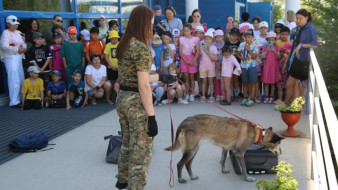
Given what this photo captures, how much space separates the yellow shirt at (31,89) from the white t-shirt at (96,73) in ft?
3.74

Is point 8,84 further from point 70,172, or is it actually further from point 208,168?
point 208,168

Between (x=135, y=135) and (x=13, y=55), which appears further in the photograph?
(x=13, y=55)

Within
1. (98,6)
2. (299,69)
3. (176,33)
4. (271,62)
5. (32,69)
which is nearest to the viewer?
(299,69)

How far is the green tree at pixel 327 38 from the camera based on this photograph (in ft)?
24.2

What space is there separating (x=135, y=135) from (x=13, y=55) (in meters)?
5.84

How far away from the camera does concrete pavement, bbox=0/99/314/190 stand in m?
4.23

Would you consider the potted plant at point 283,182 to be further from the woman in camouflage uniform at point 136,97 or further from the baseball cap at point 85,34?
→ the baseball cap at point 85,34

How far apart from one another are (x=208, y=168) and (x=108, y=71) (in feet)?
15.4

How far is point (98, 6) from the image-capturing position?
450 inches

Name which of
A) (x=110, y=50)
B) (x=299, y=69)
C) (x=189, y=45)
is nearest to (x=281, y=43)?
(x=299, y=69)

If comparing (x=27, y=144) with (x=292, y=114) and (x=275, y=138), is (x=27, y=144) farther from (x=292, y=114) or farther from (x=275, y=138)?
(x=292, y=114)

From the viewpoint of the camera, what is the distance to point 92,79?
8.34m

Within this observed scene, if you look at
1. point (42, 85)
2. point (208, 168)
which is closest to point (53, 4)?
point (42, 85)

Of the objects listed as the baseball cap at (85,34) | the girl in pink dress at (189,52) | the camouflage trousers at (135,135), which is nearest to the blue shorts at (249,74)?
the girl in pink dress at (189,52)
